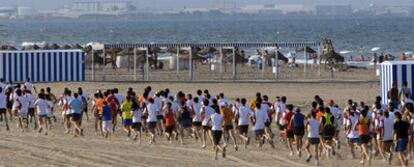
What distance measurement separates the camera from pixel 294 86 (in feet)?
140

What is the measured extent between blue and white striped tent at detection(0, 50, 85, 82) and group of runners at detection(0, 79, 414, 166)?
1199 centimetres

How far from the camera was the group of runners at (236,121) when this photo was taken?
964 inches

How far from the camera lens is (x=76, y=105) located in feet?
94.3

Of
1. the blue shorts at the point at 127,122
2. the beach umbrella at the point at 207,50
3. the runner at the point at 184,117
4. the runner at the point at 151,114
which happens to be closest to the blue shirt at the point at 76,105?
the blue shorts at the point at 127,122

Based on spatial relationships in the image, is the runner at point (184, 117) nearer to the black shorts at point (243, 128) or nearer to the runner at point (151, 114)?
the runner at point (151, 114)

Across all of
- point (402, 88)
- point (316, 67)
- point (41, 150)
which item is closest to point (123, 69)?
point (316, 67)

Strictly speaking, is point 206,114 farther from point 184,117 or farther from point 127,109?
point 127,109

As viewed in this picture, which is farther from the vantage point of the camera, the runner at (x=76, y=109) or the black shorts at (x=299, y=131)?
the runner at (x=76, y=109)

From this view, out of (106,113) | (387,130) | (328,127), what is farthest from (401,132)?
(106,113)

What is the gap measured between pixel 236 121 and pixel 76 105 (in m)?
3.90

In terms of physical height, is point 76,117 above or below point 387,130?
above

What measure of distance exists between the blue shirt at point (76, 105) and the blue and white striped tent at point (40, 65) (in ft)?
50.1

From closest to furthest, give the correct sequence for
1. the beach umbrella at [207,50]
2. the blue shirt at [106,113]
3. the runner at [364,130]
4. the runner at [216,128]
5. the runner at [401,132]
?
the runner at [401,132]
the runner at [364,130]
the runner at [216,128]
the blue shirt at [106,113]
the beach umbrella at [207,50]

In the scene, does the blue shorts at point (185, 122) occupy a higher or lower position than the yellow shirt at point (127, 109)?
lower
